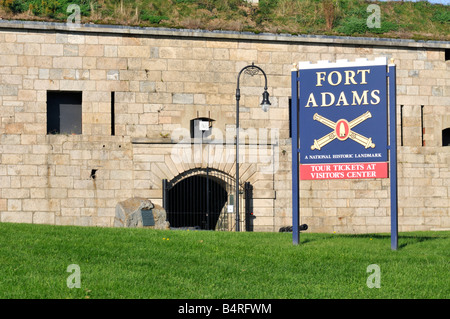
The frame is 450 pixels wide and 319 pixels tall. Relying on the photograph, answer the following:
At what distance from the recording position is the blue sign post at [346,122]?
1405 cm

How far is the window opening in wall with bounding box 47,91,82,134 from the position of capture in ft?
76.9

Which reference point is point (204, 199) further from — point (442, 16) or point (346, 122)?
point (442, 16)

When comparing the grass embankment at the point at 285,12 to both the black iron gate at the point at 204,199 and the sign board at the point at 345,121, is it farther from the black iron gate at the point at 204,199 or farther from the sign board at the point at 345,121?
the sign board at the point at 345,121

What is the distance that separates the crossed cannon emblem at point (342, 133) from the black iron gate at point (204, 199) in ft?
30.2

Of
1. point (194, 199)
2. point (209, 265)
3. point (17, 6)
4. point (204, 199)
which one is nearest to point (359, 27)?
point (204, 199)

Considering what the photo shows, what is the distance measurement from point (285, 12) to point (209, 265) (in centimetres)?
2283

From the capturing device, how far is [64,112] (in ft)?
77.4

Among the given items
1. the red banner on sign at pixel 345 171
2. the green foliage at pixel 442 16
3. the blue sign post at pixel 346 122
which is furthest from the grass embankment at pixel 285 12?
the red banner on sign at pixel 345 171

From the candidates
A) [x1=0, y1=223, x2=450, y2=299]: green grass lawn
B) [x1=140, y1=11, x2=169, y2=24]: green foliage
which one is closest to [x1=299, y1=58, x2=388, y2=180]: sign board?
[x1=0, y1=223, x2=450, y2=299]: green grass lawn

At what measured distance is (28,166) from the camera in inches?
896

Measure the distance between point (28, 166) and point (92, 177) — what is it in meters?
2.15

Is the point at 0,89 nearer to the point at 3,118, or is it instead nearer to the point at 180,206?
the point at 3,118
